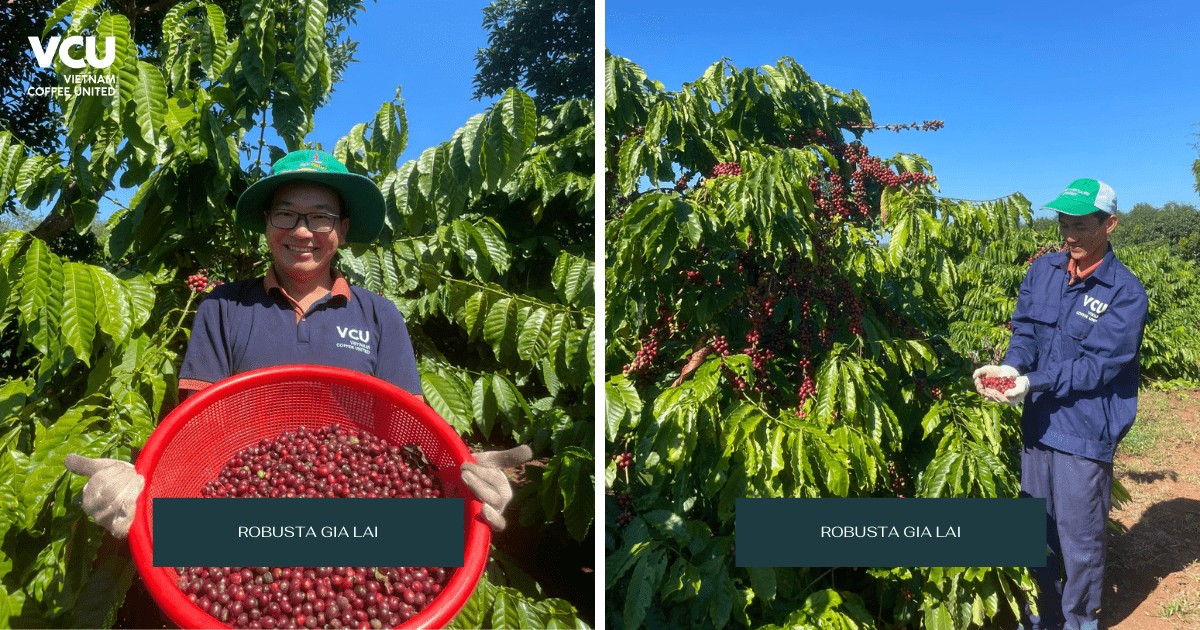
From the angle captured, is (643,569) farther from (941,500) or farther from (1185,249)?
(1185,249)

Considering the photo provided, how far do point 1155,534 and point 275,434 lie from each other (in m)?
1.74

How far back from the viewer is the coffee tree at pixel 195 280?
1513mm

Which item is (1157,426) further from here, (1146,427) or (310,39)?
(310,39)

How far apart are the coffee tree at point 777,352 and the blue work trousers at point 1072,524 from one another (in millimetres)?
60

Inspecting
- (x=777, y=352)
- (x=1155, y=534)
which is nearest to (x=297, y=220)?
(x=777, y=352)

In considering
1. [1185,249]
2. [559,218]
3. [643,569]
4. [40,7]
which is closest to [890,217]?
[1185,249]

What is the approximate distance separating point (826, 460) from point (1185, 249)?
0.72 metres

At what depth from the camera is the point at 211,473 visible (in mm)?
1353

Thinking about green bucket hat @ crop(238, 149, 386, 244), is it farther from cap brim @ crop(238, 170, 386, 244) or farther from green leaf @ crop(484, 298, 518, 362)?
green leaf @ crop(484, 298, 518, 362)

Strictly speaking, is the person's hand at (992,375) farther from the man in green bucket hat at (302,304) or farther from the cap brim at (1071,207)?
the man in green bucket hat at (302,304)

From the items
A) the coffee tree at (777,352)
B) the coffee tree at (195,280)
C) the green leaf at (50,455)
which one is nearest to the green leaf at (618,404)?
the coffee tree at (777,352)

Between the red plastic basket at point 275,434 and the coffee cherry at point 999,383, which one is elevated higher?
the coffee cherry at point 999,383

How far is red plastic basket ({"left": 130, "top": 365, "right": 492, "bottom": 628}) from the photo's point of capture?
119 cm

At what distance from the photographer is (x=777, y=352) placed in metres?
1.84
